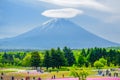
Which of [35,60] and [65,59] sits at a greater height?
[65,59]

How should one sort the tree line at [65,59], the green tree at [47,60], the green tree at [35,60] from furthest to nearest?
the green tree at [35,60] → the tree line at [65,59] → the green tree at [47,60]

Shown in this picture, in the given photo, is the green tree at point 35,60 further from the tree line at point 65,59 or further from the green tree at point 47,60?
the green tree at point 47,60

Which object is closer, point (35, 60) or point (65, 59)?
point (35, 60)

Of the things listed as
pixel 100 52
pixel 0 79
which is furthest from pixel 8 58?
pixel 0 79

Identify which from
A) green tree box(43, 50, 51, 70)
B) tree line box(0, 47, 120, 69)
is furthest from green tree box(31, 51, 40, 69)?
green tree box(43, 50, 51, 70)

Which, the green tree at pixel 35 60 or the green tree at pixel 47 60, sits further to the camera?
the green tree at pixel 35 60

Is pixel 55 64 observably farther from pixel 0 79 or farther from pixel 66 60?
pixel 0 79

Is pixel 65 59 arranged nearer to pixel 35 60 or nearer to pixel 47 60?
pixel 47 60

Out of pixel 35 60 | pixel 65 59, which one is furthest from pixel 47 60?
pixel 65 59

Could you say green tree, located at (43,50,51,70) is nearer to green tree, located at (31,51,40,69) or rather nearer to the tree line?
the tree line

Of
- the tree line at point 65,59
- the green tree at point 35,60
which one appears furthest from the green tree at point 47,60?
the green tree at point 35,60

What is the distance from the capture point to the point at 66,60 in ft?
309

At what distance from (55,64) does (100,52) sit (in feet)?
72.5

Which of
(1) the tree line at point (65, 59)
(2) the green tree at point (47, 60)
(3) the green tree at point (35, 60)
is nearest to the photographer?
(2) the green tree at point (47, 60)
